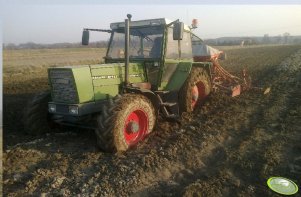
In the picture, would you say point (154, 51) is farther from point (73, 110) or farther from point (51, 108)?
point (51, 108)

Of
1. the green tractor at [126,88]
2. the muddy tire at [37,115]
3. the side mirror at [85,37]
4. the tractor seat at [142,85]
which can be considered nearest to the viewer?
the green tractor at [126,88]

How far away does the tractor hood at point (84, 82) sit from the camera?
6.28 m

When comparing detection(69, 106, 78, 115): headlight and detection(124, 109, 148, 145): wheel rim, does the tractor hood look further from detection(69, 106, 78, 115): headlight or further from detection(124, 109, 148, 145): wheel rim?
detection(124, 109, 148, 145): wheel rim

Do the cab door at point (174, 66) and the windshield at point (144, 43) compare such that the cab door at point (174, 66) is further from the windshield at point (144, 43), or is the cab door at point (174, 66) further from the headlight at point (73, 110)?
the headlight at point (73, 110)

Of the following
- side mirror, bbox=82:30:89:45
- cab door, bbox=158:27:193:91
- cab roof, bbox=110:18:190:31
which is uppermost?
cab roof, bbox=110:18:190:31

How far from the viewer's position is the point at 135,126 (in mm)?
6371

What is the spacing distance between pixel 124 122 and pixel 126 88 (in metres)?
0.96

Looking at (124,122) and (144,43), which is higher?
(144,43)

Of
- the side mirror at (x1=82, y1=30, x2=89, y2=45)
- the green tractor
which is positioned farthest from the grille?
the side mirror at (x1=82, y1=30, x2=89, y2=45)

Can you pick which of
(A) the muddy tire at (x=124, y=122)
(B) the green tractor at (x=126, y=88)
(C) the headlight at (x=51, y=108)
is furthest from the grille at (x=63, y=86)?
(A) the muddy tire at (x=124, y=122)

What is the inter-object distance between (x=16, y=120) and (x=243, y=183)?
5.79 meters

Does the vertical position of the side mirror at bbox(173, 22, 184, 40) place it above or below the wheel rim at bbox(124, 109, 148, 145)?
above

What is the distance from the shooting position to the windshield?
24.9 feet

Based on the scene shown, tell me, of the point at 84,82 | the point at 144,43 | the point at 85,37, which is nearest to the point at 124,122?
the point at 84,82
